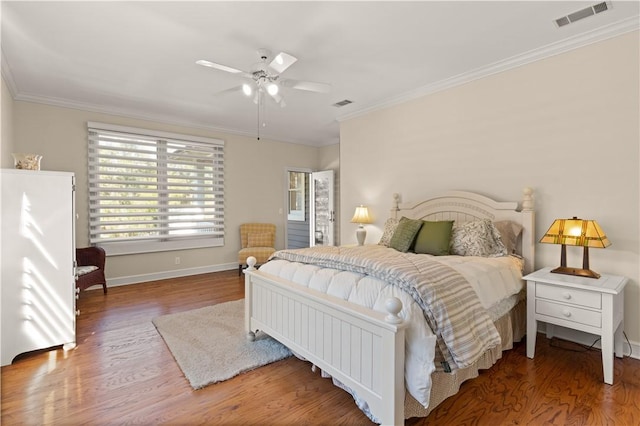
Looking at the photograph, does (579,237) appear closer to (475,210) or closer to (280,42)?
(475,210)

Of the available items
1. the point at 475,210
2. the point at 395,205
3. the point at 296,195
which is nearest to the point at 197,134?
the point at 296,195

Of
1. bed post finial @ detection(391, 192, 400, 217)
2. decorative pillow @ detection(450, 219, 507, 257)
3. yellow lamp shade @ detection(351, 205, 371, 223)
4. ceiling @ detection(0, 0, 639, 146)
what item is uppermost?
ceiling @ detection(0, 0, 639, 146)

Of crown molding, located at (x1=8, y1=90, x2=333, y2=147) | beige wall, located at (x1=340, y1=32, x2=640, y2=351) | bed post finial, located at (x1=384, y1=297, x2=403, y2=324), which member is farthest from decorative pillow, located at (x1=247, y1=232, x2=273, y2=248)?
bed post finial, located at (x1=384, y1=297, x2=403, y2=324)

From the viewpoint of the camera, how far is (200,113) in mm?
4949

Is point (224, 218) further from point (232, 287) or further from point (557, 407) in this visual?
point (557, 407)

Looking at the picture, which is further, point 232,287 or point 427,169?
point 232,287

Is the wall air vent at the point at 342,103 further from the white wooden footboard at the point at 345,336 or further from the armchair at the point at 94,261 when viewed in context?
the armchair at the point at 94,261

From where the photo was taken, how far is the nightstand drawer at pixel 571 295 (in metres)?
2.25

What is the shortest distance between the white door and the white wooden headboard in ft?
8.70

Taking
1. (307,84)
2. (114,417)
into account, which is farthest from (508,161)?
(114,417)

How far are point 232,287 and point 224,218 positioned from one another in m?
1.60

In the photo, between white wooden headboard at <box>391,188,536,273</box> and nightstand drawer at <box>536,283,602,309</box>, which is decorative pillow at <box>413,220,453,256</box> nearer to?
white wooden headboard at <box>391,188,536,273</box>

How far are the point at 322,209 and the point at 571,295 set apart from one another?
505cm

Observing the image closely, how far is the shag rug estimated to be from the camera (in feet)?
7.73
